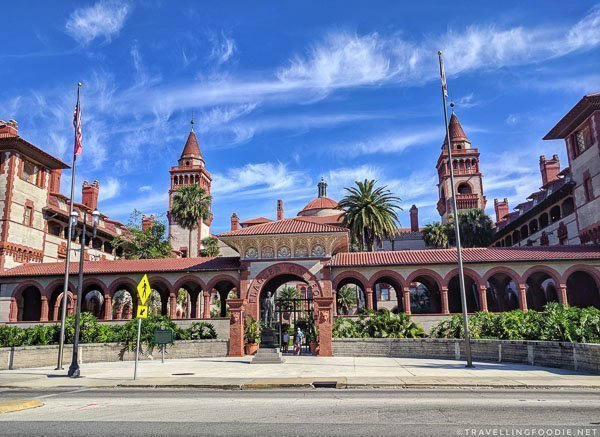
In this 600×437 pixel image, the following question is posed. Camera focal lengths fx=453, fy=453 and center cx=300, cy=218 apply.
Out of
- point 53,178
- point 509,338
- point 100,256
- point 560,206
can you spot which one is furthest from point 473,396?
point 53,178

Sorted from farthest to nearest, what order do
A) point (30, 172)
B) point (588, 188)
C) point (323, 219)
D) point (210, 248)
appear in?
point (323, 219) → point (210, 248) → point (30, 172) → point (588, 188)

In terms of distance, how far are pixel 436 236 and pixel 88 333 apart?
4770 centimetres

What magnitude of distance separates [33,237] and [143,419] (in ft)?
129

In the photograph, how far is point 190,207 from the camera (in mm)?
55531

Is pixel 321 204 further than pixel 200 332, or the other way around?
pixel 321 204

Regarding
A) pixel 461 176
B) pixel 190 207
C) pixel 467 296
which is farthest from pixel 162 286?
pixel 461 176

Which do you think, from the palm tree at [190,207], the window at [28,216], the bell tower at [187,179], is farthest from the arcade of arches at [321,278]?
the bell tower at [187,179]

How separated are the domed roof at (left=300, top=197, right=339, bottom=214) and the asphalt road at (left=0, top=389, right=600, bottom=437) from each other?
2800 inches

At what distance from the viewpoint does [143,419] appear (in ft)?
27.9

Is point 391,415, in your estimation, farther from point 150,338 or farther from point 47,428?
point 150,338

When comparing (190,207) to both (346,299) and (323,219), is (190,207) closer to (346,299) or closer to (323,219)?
(346,299)

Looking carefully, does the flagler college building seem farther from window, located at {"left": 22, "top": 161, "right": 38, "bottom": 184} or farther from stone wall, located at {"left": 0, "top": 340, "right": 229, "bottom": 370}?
stone wall, located at {"left": 0, "top": 340, "right": 229, "bottom": 370}

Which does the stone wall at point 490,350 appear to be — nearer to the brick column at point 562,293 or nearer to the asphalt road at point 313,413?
the asphalt road at point 313,413

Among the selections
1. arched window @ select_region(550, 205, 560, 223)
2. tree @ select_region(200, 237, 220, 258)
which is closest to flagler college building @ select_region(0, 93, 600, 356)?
arched window @ select_region(550, 205, 560, 223)
